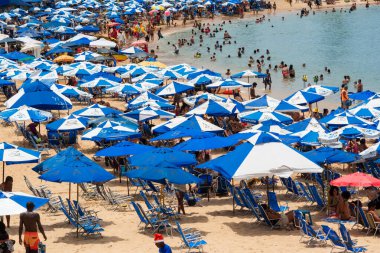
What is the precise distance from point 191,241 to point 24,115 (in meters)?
9.11

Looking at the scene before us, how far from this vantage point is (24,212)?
32.5 feet

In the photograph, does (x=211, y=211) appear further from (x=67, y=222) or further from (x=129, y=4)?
(x=129, y=4)

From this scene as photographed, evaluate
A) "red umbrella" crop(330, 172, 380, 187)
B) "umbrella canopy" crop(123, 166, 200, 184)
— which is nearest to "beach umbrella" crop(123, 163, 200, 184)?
"umbrella canopy" crop(123, 166, 200, 184)

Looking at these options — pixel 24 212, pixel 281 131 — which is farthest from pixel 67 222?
pixel 281 131

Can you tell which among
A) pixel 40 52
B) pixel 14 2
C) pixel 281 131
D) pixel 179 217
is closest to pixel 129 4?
pixel 14 2

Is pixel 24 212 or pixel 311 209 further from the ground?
pixel 24 212

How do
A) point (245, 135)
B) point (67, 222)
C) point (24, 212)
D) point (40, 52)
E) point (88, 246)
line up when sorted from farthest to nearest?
point (40, 52) → point (245, 135) → point (67, 222) → point (88, 246) → point (24, 212)

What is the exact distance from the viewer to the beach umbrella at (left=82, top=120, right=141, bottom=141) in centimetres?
1706

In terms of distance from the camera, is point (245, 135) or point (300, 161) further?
point (245, 135)

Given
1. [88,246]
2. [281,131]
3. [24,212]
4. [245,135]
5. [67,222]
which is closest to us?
[24,212]

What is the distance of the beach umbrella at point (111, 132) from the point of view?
1706 cm

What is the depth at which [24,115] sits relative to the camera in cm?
1861

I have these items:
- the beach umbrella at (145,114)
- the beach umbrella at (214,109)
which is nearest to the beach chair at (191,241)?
the beach umbrella at (145,114)

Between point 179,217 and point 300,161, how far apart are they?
2.30m
